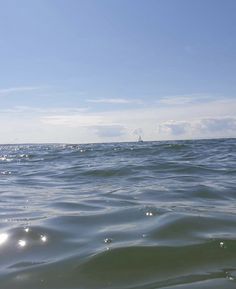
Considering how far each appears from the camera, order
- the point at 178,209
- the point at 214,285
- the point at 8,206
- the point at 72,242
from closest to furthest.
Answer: the point at 214,285 < the point at 72,242 < the point at 178,209 < the point at 8,206

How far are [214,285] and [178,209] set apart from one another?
358 centimetres

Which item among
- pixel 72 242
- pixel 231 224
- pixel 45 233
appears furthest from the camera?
pixel 231 224

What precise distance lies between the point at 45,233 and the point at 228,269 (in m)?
2.48

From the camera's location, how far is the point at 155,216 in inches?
267

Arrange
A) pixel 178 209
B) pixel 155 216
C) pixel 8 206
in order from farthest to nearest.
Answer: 1. pixel 8 206
2. pixel 178 209
3. pixel 155 216

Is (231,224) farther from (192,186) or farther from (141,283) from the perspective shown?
(192,186)

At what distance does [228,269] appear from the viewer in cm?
426

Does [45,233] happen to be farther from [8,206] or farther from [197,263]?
[8,206]

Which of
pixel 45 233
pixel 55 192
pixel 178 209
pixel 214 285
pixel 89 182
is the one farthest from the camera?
pixel 89 182

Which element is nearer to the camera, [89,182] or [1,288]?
[1,288]

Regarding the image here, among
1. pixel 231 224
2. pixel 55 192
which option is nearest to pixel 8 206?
pixel 55 192

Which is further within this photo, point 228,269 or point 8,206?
point 8,206

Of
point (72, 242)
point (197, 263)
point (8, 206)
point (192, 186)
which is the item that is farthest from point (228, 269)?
point (192, 186)

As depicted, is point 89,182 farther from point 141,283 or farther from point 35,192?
point 141,283
